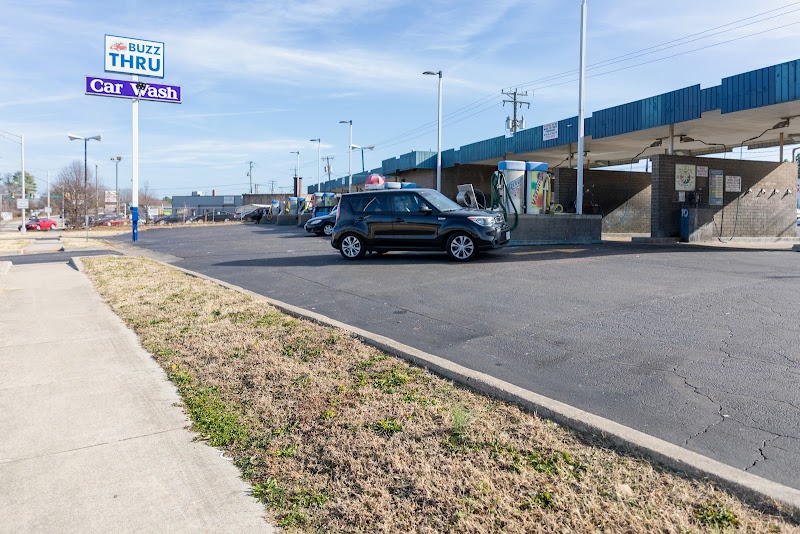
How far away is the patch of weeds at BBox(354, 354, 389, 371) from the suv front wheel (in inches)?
347

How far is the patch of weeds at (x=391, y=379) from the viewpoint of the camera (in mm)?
4840

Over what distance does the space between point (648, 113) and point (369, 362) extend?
53.6 feet

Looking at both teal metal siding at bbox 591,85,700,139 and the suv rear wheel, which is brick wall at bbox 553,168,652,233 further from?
the suv rear wheel

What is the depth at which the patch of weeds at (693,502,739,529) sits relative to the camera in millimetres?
2764

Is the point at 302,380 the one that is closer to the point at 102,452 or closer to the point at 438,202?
the point at 102,452

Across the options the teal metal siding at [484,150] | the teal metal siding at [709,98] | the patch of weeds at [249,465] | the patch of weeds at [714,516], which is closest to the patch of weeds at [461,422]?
the patch of weeds at [249,465]

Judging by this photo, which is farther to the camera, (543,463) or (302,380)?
(302,380)

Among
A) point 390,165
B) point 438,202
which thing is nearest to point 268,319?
point 438,202

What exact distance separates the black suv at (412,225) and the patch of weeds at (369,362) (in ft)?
25.5

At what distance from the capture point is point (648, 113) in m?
18.6

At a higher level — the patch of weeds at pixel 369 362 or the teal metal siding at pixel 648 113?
the teal metal siding at pixel 648 113

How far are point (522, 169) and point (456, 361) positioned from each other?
47.2 ft

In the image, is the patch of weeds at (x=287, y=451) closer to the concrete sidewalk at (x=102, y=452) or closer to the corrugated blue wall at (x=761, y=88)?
the concrete sidewalk at (x=102, y=452)

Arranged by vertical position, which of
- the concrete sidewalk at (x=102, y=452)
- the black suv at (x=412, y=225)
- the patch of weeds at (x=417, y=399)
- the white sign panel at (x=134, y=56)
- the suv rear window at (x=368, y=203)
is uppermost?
the white sign panel at (x=134, y=56)
